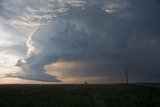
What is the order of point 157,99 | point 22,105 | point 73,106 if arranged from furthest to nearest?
point 157,99
point 22,105
point 73,106

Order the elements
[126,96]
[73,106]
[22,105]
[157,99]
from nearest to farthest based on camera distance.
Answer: [73,106] < [22,105] < [157,99] < [126,96]

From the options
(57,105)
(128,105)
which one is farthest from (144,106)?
(57,105)

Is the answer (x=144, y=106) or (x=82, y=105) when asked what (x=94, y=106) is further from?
(x=144, y=106)

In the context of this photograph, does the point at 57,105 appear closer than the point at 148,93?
Yes

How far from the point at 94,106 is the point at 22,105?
10082 millimetres

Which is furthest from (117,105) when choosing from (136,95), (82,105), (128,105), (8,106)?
(8,106)

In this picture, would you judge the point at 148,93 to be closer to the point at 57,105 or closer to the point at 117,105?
the point at 117,105

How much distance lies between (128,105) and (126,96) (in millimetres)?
10104

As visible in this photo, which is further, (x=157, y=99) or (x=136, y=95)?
(x=136, y=95)

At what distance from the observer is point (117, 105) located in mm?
37250

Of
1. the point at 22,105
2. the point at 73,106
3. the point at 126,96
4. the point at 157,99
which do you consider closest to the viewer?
the point at 73,106

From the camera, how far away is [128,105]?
36.8m

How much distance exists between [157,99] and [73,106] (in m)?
13.7

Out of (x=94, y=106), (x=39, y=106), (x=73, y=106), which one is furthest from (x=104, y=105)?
(x=39, y=106)
